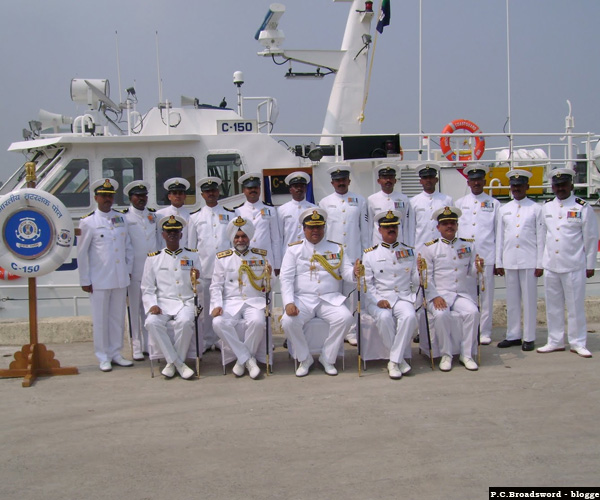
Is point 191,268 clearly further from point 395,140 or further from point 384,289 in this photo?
point 395,140

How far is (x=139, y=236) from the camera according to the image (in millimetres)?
6336

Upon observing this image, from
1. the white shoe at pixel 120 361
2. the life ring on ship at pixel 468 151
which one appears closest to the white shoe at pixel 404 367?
the white shoe at pixel 120 361

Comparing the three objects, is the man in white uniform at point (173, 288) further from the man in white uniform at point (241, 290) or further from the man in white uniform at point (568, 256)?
the man in white uniform at point (568, 256)

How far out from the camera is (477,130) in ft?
39.0

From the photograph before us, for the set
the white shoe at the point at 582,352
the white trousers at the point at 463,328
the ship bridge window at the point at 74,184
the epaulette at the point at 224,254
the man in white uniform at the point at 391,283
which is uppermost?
the ship bridge window at the point at 74,184

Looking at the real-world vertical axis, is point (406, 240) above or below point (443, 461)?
above

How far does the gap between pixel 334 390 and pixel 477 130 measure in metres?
8.28

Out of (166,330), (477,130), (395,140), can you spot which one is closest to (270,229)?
(166,330)

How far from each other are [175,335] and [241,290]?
2.43ft

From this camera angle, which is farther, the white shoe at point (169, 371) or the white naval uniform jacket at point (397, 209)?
the white naval uniform jacket at point (397, 209)

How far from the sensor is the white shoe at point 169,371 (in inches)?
217

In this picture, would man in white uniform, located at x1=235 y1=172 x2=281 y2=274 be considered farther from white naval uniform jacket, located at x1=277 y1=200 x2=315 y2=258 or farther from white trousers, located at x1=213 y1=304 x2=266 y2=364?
white trousers, located at x1=213 y1=304 x2=266 y2=364

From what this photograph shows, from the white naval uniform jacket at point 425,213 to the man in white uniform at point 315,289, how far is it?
1.41m

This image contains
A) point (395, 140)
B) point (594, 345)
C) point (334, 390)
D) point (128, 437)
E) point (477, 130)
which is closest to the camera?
point (128, 437)
